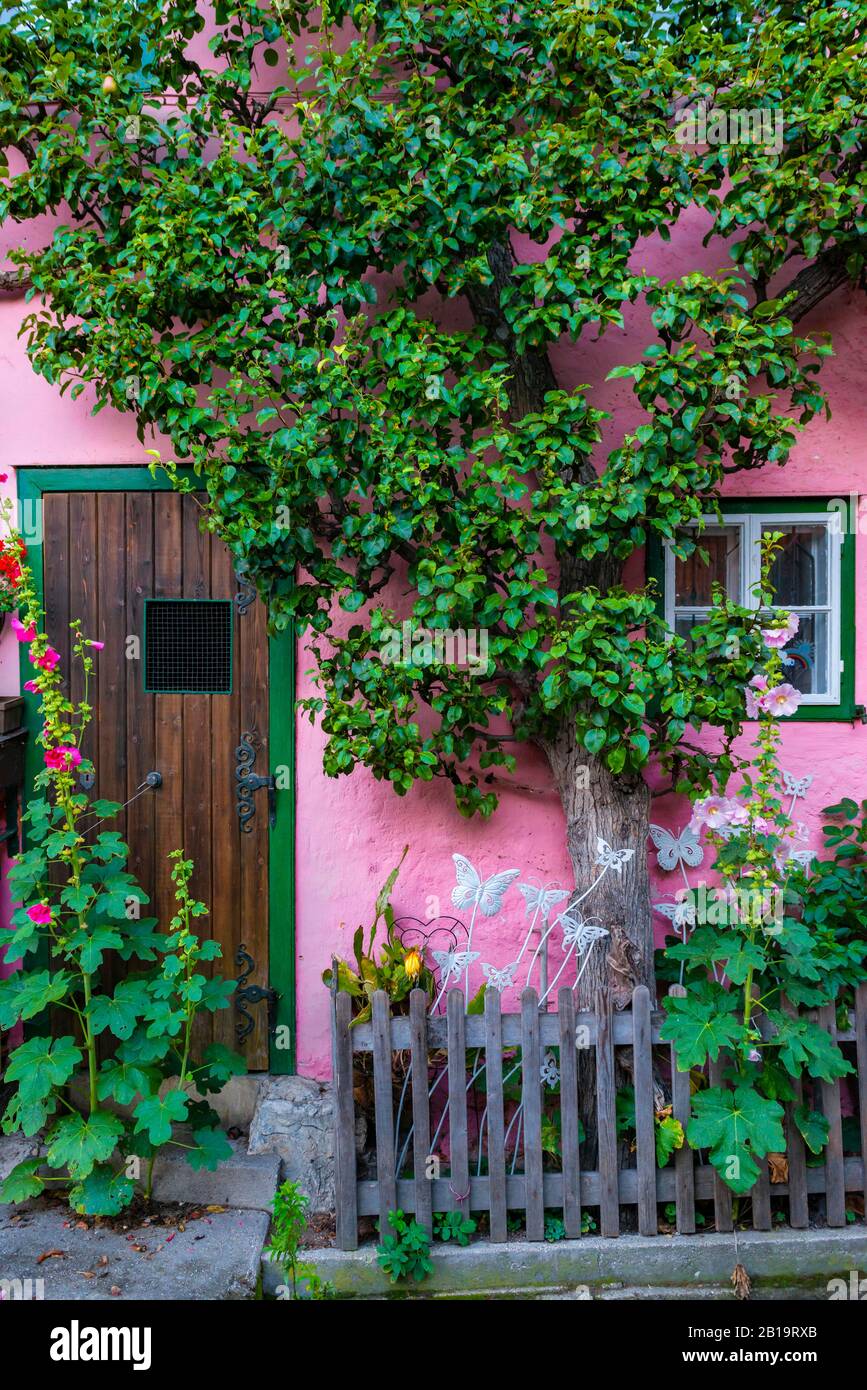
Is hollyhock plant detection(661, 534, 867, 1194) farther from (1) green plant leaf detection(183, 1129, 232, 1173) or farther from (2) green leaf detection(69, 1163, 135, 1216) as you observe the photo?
(2) green leaf detection(69, 1163, 135, 1216)

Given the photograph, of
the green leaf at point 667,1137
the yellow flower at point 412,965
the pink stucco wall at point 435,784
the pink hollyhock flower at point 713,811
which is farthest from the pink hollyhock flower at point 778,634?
the yellow flower at point 412,965

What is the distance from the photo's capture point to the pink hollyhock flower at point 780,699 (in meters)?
2.98

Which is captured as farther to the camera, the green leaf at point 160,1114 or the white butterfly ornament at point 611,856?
the white butterfly ornament at point 611,856

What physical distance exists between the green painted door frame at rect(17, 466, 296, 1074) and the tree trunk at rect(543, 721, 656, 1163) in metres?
1.23

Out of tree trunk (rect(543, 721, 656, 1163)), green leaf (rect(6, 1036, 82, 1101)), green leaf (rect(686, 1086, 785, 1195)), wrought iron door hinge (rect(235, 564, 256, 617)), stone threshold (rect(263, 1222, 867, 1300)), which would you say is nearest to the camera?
green leaf (rect(686, 1086, 785, 1195))

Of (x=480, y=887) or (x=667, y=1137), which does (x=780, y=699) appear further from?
(x=667, y=1137)

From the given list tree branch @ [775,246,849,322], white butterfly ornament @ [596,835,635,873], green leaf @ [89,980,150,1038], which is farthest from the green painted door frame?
tree branch @ [775,246,849,322]

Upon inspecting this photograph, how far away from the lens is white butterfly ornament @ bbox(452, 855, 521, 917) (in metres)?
3.30

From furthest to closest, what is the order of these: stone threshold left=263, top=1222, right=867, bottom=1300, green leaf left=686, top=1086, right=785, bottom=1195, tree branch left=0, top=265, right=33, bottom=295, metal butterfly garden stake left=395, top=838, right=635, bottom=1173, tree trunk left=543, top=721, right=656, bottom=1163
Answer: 1. tree branch left=0, top=265, right=33, bottom=295
2. tree trunk left=543, top=721, right=656, bottom=1163
3. metal butterfly garden stake left=395, top=838, right=635, bottom=1173
4. stone threshold left=263, top=1222, right=867, bottom=1300
5. green leaf left=686, top=1086, right=785, bottom=1195

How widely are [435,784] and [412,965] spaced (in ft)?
2.62

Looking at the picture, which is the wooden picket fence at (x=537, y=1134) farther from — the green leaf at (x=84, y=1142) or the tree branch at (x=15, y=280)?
the tree branch at (x=15, y=280)

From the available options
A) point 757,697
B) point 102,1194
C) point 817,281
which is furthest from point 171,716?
point 817,281

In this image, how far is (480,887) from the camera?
3.31m
